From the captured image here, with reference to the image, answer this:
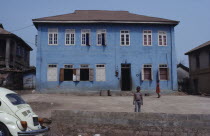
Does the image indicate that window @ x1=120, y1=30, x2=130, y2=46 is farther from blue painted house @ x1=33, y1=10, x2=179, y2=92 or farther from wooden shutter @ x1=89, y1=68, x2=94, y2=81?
wooden shutter @ x1=89, y1=68, x2=94, y2=81

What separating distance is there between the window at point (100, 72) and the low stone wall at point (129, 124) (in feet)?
40.9

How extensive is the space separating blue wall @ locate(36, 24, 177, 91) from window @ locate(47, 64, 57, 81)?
1.09ft

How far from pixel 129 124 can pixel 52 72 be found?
14025mm

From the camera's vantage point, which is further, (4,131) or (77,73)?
(77,73)

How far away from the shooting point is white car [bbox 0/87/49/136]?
6.34m

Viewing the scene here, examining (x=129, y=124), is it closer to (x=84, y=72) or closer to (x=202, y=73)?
(x=84, y=72)

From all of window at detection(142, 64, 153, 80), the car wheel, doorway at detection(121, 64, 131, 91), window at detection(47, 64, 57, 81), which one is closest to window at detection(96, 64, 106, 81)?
doorway at detection(121, 64, 131, 91)

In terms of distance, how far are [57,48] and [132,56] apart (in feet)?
24.0

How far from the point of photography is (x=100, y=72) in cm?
2167

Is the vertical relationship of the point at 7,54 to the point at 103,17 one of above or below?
below

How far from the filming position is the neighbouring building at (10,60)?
22672 mm

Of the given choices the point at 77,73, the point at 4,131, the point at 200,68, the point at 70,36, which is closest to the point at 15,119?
the point at 4,131

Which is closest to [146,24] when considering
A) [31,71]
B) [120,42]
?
[120,42]

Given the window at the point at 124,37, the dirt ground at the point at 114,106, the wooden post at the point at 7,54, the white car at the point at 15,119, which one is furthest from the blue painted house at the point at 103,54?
the white car at the point at 15,119
